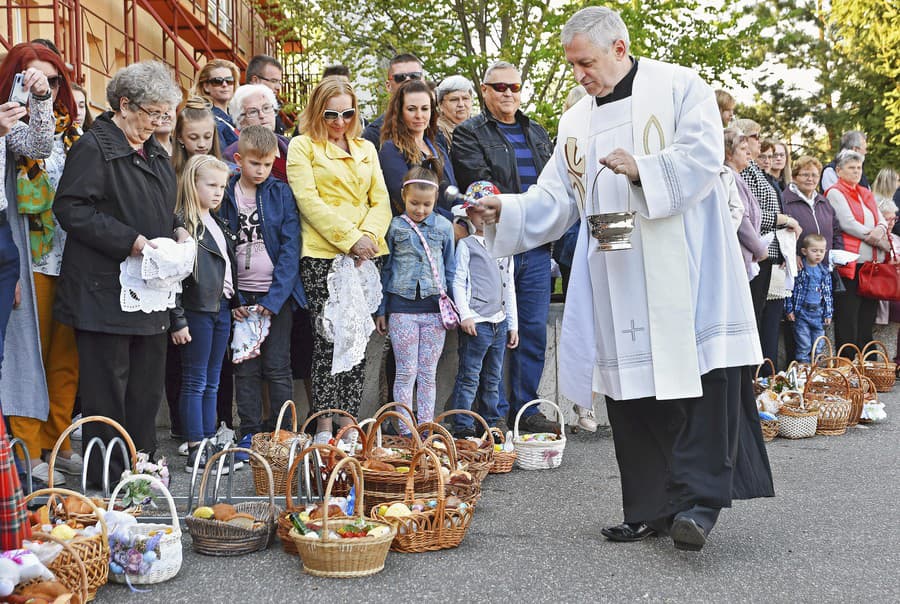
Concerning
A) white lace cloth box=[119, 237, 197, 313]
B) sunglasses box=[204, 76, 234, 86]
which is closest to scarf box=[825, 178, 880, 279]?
sunglasses box=[204, 76, 234, 86]

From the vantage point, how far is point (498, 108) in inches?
308

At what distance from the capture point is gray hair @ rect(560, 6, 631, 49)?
4.79 metres

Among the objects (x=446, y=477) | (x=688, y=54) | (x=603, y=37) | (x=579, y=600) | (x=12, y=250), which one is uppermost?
(x=688, y=54)

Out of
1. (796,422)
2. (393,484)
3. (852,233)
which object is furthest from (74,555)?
(852,233)

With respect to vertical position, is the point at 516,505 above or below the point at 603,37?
below

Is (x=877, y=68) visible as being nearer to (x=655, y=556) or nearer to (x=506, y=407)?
(x=506, y=407)

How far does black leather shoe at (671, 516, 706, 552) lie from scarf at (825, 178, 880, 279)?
7023 mm

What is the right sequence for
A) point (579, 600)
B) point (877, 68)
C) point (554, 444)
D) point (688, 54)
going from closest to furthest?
1. point (579, 600)
2. point (554, 444)
3. point (688, 54)
4. point (877, 68)

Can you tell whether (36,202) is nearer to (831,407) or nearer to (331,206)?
(331,206)

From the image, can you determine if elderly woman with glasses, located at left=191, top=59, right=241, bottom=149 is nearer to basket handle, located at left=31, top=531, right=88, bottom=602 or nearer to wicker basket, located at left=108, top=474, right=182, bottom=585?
wicker basket, located at left=108, top=474, right=182, bottom=585

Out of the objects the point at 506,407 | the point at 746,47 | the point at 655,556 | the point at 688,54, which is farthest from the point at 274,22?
the point at 655,556

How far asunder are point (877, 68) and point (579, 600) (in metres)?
20.1

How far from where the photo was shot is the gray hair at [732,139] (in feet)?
26.9

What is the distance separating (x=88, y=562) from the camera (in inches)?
156
